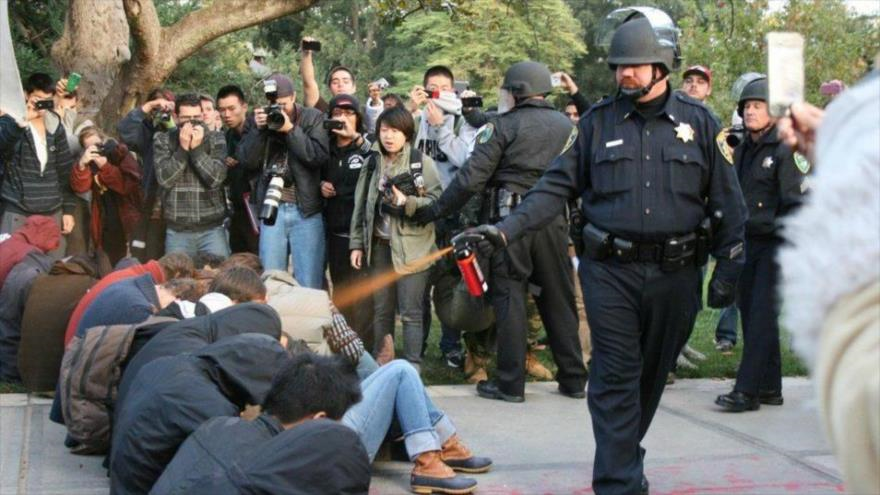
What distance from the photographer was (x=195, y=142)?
948 cm

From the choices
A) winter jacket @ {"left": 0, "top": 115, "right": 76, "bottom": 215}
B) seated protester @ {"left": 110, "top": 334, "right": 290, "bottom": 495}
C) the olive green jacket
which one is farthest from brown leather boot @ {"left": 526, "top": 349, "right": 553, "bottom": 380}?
seated protester @ {"left": 110, "top": 334, "right": 290, "bottom": 495}

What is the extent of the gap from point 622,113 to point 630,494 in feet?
5.60

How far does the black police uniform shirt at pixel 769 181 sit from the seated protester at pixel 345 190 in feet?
9.04

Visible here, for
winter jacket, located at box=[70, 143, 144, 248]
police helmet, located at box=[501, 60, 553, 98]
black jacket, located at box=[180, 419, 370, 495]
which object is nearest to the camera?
black jacket, located at box=[180, 419, 370, 495]

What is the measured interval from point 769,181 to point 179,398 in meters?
4.50

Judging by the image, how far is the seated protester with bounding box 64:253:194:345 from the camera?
24.0ft

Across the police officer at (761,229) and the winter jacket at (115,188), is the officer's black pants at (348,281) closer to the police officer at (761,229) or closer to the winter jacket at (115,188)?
the winter jacket at (115,188)

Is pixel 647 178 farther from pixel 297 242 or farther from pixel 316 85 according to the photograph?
pixel 316 85

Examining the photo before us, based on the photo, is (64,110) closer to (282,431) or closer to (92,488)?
(92,488)

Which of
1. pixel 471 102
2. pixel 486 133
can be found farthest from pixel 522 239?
pixel 471 102

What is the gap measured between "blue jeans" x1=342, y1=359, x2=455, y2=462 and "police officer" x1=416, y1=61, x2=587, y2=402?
2.14 metres

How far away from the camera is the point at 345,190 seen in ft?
30.5

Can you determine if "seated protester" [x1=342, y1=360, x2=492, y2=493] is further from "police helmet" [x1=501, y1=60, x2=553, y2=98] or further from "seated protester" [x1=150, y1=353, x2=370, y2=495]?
"police helmet" [x1=501, y1=60, x2=553, y2=98]

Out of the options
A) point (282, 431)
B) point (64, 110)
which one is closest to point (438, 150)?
point (64, 110)
